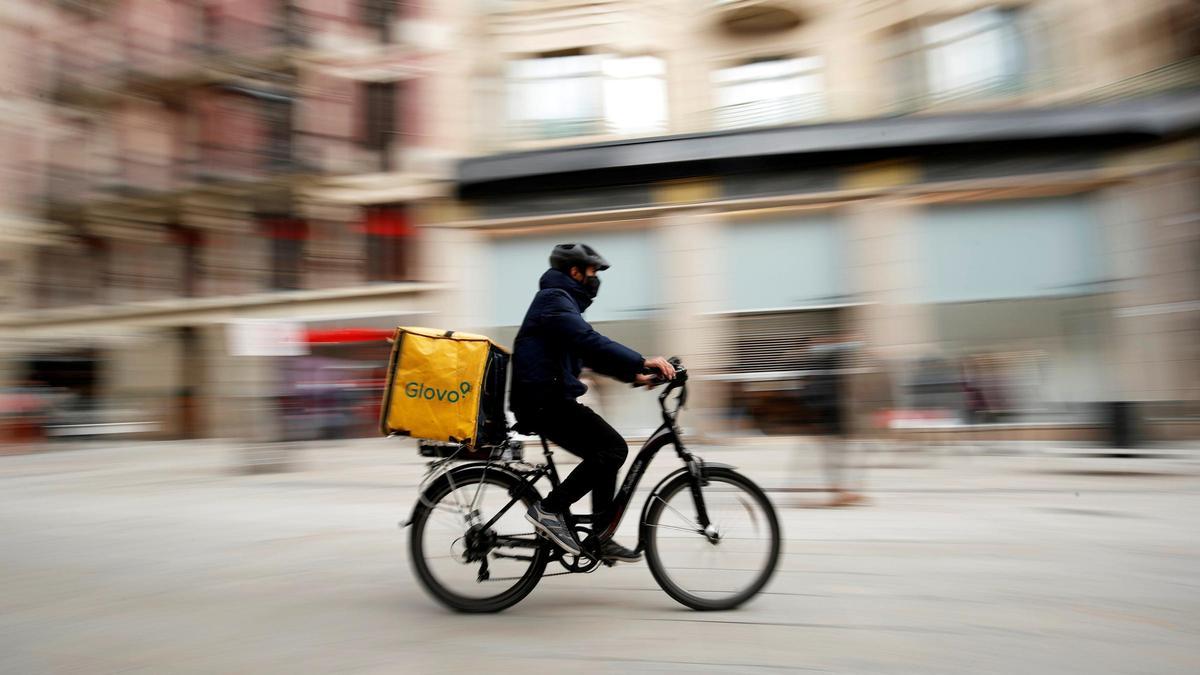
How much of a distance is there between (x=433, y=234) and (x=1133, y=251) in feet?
40.4

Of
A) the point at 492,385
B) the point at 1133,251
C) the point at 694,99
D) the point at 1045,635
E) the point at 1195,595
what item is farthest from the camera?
the point at 694,99

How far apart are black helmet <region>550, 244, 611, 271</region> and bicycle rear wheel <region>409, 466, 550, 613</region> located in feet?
3.48

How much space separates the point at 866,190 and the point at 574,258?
11.0 meters

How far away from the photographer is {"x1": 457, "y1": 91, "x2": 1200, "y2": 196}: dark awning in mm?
12180

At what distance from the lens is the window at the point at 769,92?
553 inches

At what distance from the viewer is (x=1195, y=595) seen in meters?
3.98

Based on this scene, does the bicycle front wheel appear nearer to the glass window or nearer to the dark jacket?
the dark jacket

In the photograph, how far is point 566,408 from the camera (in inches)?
144

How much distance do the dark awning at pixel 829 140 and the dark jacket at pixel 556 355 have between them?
10.6m

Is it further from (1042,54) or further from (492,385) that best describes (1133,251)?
(492,385)

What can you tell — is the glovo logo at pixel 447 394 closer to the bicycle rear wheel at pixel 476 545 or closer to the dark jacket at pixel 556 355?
the dark jacket at pixel 556 355

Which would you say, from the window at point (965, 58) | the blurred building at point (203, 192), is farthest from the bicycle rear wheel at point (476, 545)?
the window at point (965, 58)

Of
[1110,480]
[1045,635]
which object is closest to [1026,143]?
[1110,480]

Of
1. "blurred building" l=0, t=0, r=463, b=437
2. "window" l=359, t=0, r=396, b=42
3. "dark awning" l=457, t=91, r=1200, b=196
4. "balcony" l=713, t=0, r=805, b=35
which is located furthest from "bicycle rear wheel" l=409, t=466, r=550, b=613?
"window" l=359, t=0, r=396, b=42
